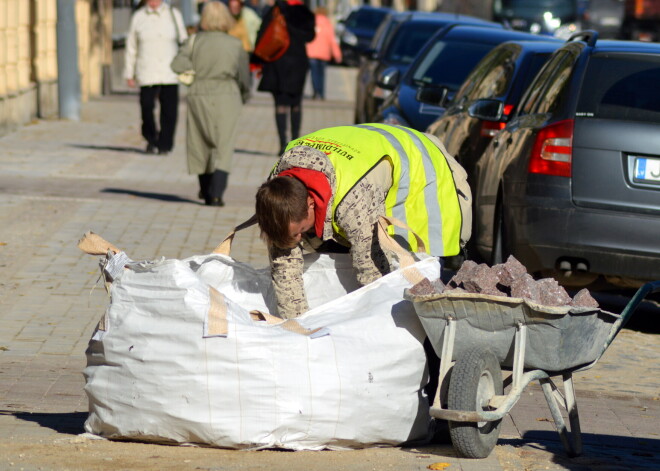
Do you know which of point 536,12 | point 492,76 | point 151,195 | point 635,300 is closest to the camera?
point 635,300

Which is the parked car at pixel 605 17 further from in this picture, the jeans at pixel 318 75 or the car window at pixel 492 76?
the car window at pixel 492 76

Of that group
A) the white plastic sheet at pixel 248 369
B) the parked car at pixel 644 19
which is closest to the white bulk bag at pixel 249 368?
the white plastic sheet at pixel 248 369

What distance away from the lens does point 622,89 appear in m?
7.82

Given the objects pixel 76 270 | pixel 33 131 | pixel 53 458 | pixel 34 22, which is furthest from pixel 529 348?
pixel 34 22

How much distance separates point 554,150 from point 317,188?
3.00 meters

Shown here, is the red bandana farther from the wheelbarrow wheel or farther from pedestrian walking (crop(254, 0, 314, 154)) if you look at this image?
pedestrian walking (crop(254, 0, 314, 154))

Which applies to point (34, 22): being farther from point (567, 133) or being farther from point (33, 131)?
point (567, 133)

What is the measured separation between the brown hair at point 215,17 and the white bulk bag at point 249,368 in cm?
751

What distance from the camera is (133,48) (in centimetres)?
1659

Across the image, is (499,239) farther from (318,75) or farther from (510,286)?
(318,75)

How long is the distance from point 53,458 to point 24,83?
15.3 meters

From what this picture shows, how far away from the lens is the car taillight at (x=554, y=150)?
303 inches

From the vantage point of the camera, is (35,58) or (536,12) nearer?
(35,58)

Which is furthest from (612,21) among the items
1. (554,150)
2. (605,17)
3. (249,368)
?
(249,368)
